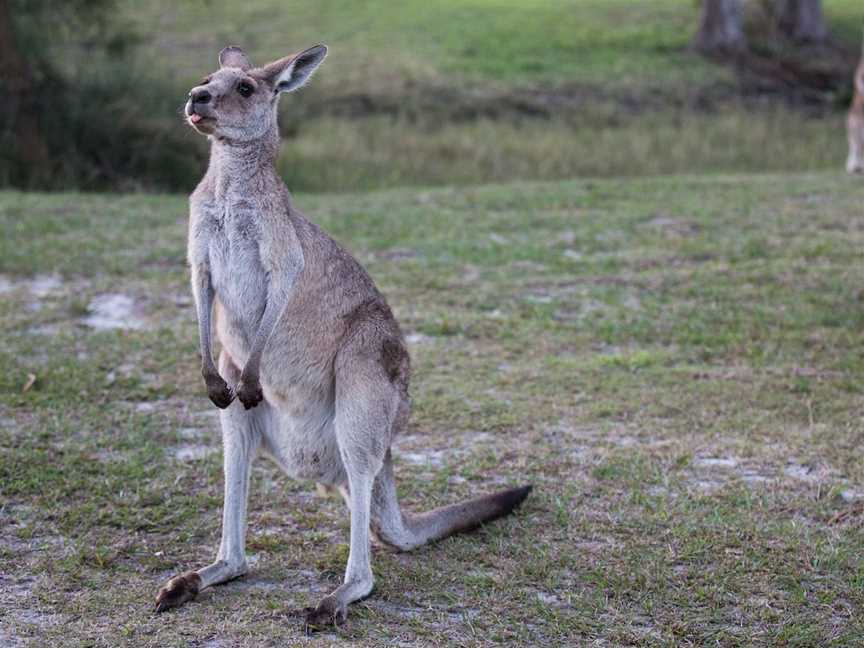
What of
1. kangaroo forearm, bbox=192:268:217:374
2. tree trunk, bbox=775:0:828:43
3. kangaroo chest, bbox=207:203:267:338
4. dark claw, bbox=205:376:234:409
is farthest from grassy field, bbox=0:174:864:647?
tree trunk, bbox=775:0:828:43

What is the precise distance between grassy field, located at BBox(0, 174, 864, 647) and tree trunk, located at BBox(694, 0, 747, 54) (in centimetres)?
1099

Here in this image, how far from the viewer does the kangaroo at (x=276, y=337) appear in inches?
133

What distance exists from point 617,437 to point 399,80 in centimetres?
1140

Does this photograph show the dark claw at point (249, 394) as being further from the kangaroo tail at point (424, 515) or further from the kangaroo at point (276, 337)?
the kangaroo tail at point (424, 515)

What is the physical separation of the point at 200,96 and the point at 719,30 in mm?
16791

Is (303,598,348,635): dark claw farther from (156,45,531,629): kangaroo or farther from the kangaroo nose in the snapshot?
the kangaroo nose

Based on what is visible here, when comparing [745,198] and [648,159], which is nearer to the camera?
[745,198]

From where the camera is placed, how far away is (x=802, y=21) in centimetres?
1989

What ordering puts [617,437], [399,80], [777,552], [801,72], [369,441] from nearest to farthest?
1. [369,441]
2. [777,552]
3. [617,437]
4. [399,80]
5. [801,72]

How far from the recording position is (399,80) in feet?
50.7

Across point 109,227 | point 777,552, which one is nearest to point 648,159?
point 109,227

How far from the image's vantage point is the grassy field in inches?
131

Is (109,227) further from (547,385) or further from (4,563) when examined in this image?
(4,563)

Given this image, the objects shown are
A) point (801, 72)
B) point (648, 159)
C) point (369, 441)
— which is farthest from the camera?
point (801, 72)
